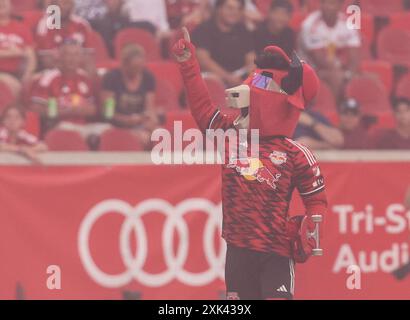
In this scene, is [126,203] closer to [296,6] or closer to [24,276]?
[24,276]

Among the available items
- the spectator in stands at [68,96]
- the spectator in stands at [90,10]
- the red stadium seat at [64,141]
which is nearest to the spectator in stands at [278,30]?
the spectator in stands at [90,10]

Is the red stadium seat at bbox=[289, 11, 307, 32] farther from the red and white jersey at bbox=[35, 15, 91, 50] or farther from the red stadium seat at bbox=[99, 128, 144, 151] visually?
the red stadium seat at bbox=[99, 128, 144, 151]

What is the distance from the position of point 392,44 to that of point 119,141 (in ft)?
12.0

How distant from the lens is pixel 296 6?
1237 centimetres

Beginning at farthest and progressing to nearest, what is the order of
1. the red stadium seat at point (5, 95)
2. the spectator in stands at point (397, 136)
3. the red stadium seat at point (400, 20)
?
the red stadium seat at point (400, 20)
the red stadium seat at point (5, 95)
the spectator in stands at point (397, 136)

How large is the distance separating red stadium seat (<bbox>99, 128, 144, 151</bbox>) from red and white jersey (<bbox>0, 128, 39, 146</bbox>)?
0.57m

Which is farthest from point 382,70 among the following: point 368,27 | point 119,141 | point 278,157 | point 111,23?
point 278,157

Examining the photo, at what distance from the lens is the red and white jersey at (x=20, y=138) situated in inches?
385

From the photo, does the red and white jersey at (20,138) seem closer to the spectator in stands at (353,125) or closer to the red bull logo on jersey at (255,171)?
the spectator in stands at (353,125)

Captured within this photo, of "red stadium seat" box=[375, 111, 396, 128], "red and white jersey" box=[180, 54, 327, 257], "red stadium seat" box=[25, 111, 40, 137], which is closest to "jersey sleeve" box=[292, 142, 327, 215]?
"red and white jersey" box=[180, 54, 327, 257]

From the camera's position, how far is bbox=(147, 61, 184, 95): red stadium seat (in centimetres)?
1116

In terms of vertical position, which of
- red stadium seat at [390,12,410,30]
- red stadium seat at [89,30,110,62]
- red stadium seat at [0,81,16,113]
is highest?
red stadium seat at [390,12,410,30]

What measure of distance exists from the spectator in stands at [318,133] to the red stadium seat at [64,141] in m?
1.84

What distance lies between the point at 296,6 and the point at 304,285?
385 centimetres
